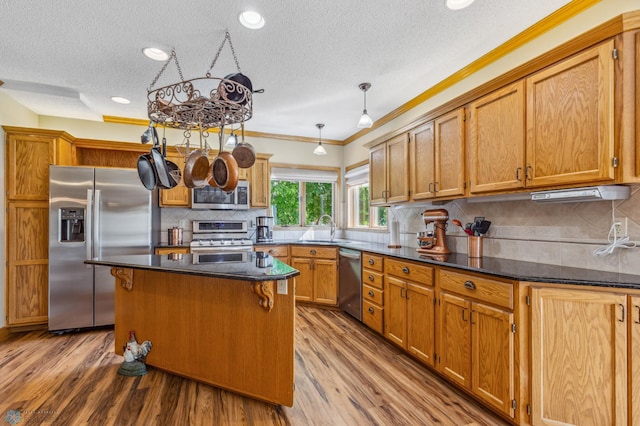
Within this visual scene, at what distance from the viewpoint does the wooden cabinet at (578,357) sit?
61.4 inches

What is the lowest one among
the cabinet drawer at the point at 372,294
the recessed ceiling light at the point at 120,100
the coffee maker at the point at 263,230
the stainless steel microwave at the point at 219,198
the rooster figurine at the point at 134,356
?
the rooster figurine at the point at 134,356

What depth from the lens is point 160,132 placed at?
443 centimetres

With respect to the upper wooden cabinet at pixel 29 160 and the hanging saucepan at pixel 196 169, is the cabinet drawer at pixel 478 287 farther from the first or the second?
the upper wooden cabinet at pixel 29 160

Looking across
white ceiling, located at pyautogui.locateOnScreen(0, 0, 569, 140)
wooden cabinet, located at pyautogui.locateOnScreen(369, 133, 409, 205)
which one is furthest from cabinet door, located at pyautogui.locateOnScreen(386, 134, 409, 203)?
white ceiling, located at pyautogui.locateOnScreen(0, 0, 569, 140)

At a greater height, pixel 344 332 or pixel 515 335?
pixel 515 335

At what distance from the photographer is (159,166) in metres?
2.31

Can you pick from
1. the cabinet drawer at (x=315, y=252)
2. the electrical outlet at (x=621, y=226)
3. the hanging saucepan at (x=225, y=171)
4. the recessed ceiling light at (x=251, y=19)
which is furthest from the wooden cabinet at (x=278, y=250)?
the electrical outlet at (x=621, y=226)

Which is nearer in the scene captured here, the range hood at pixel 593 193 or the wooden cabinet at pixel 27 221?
the range hood at pixel 593 193

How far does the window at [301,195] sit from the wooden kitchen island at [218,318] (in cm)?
268

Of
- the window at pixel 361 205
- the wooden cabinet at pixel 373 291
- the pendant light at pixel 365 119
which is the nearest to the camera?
the pendant light at pixel 365 119

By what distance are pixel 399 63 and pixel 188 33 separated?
1753 millimetres

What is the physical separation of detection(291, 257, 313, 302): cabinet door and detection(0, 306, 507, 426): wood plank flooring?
1271 mm

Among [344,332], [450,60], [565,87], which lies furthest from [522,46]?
[344,332]

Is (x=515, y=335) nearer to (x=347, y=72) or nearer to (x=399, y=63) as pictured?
(x=399, y=63)
